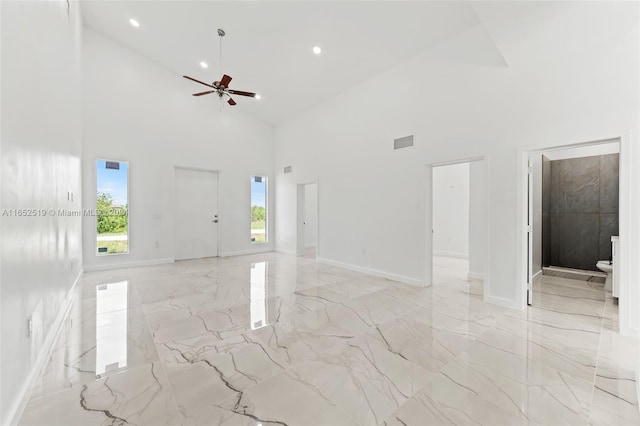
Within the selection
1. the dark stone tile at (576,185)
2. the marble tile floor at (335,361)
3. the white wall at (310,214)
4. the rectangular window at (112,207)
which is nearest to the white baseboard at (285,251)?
the white wall at (310,214)

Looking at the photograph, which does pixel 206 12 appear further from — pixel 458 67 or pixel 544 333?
pixel 544 333

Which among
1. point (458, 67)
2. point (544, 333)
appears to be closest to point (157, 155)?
point (458, 67)

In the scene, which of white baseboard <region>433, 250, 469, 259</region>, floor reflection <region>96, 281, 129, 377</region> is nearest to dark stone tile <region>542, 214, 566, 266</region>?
white baseboard <region>433, 250, 469, 259</region>

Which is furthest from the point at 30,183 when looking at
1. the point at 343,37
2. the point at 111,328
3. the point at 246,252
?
the point at 246,252

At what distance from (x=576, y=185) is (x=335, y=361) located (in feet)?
21.0

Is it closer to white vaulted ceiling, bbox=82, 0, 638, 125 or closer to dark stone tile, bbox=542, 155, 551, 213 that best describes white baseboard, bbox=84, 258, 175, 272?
white vaulted ceiling, bbox=82, 0, 638, 125

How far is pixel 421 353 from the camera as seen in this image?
2.47 m

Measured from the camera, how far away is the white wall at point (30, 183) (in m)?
1.63

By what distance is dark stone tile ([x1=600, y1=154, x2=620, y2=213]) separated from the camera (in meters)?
5.26

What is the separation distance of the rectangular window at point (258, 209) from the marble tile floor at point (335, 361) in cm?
404

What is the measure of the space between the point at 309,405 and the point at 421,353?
1167 millimetres

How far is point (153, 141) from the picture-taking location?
21.1 feet

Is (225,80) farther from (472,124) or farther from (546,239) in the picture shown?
(546,239)

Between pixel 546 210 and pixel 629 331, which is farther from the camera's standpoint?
pixel 546 210
